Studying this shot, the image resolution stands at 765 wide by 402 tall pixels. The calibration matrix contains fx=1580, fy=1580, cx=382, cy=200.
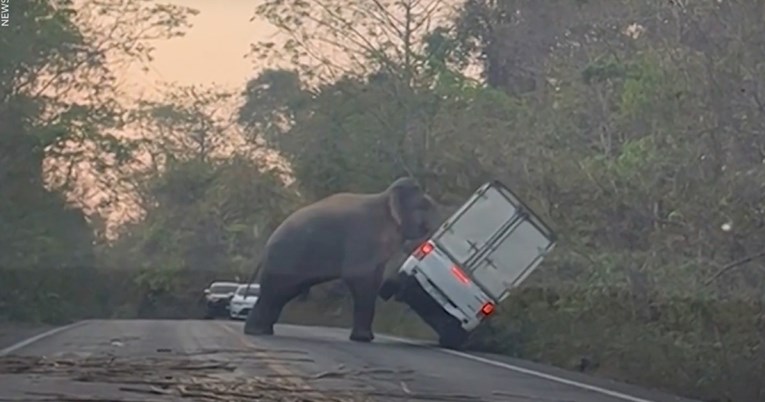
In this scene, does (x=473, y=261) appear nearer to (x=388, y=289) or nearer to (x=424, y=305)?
(x=424, y=305)

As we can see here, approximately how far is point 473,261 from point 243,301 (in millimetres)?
4234

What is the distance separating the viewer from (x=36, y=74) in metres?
30.6

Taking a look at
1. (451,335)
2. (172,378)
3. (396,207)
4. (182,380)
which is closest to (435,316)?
(451,335)

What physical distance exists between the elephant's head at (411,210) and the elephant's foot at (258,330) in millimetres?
2604

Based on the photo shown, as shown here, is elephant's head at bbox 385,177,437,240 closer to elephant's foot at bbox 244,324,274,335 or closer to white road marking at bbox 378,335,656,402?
white road marking at bbox 378,335,656,402

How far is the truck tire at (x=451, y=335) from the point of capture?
23.5m

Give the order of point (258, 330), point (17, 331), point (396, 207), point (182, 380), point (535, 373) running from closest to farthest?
point (182, 380) → point (535, 373) → point (396, 207) → point (258, 330) → point (17, 331)

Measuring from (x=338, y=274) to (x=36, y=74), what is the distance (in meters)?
9.11

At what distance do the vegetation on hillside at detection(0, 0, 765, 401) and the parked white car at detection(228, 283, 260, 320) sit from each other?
438 mm

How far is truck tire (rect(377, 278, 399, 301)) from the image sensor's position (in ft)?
78.8

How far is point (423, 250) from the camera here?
23.5 meters

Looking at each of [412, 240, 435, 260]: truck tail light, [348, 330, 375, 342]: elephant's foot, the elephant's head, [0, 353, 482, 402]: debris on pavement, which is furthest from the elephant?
[0, 353, 482, 402]: debris on pavement

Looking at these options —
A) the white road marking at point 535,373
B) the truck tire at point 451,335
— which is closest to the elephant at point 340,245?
the white road marking at point 535,373

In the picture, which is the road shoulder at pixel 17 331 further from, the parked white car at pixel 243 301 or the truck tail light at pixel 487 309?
the truck tail light at pixel 487 309
